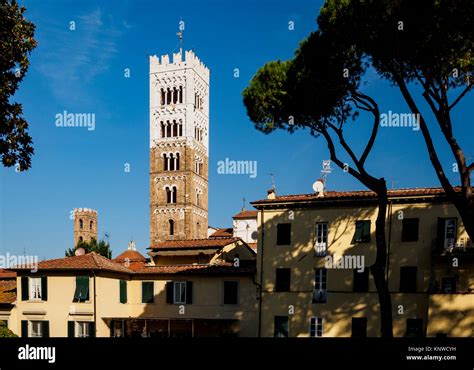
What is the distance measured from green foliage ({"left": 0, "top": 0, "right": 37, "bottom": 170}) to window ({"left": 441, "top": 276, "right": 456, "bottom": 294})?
24.5m

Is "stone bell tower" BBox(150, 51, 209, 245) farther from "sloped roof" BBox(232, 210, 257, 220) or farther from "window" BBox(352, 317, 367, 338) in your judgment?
"window" BBox(352, 317, 367, 338)

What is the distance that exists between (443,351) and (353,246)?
22.3 m

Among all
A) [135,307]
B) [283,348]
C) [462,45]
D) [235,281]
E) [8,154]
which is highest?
[462,45]

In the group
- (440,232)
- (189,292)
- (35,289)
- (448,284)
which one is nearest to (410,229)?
(440,232)

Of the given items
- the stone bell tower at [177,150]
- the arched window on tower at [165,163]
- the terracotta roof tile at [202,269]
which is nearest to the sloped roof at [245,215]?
the stone bell tower at [177,150]

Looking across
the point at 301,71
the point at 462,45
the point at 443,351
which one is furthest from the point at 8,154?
the point at 462,45

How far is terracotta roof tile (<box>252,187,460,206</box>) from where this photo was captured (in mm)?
30422

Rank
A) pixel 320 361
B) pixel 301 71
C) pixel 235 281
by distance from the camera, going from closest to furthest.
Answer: pixel 320 361
pixel 301 71
pixel 235 281

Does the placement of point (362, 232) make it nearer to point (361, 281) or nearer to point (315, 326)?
point (361, 281)

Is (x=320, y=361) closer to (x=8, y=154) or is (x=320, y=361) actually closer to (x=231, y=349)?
(x=231, y=349)

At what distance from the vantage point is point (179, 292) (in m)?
36.3

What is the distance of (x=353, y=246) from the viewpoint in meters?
31.8

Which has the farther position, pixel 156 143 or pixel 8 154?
pixel 156 143

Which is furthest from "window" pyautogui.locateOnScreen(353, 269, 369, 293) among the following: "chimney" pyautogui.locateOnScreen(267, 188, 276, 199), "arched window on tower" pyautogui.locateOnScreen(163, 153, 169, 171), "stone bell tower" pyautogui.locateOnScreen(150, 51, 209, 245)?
"arched window on tower" pyautogui.locateOnScreen(163, 153, 169, 171)
